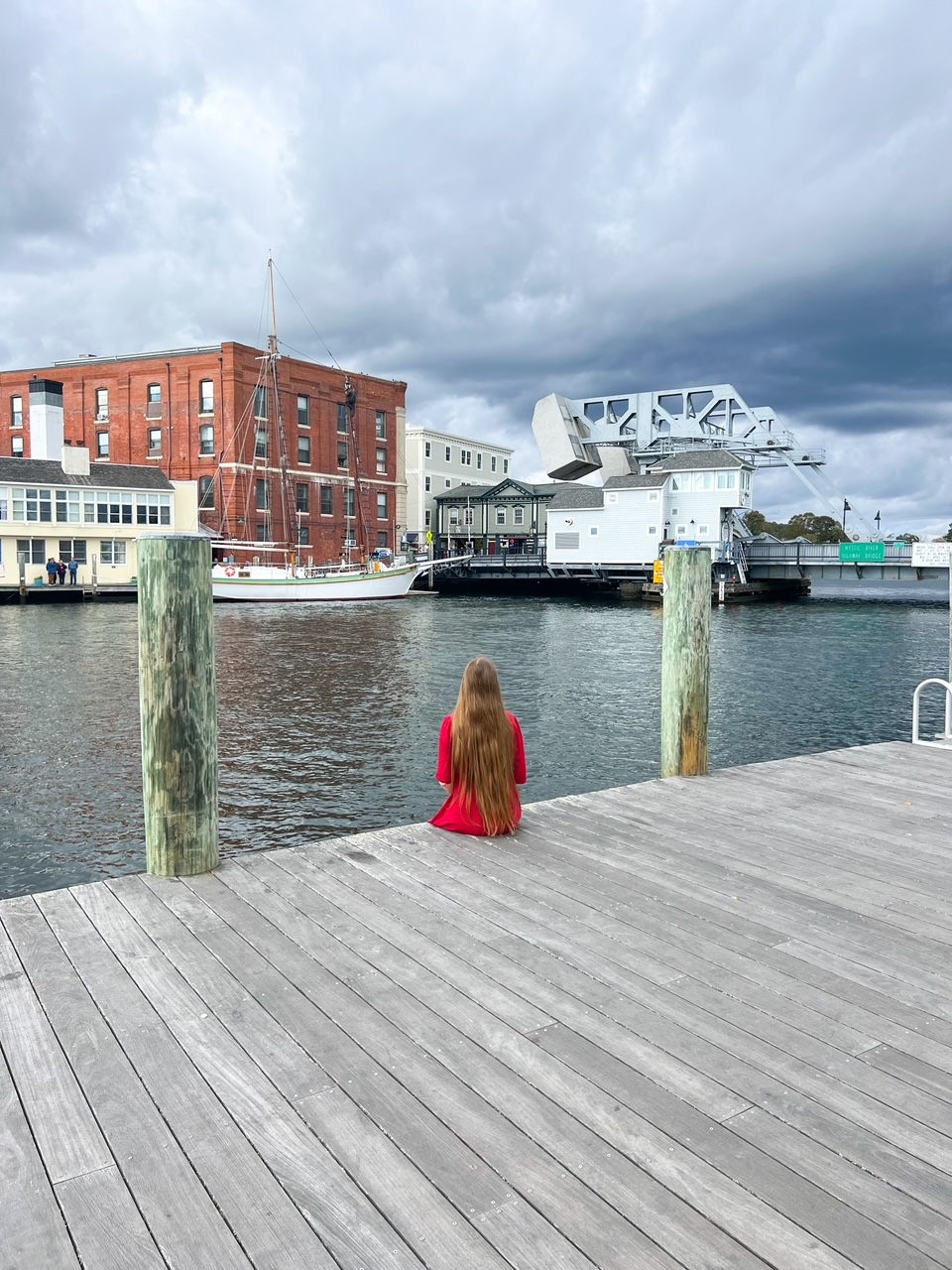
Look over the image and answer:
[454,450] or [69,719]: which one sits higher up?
[454,450]

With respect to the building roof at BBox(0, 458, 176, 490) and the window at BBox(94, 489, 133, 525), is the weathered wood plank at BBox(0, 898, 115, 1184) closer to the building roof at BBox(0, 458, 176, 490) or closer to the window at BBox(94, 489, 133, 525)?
the building roof at BBox(0, 458, 176, 490)

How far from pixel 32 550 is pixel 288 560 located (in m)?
15.7

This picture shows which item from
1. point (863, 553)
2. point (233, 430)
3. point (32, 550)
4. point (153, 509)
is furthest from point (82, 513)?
point (863, 553)

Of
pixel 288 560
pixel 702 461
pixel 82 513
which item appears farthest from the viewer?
pixel 702 461

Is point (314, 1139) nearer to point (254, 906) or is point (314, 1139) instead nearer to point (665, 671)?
point (254, 906)

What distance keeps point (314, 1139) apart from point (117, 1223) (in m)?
0.59

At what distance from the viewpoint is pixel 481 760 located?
6031 mm

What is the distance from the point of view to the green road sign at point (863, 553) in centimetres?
6338

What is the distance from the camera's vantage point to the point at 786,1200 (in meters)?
2.60

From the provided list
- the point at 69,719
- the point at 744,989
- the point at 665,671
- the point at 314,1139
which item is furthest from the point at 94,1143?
the point at 69,719

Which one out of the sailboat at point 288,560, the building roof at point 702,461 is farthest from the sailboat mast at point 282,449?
the building roof at point 702,461

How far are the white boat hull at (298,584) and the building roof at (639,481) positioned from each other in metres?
18.5

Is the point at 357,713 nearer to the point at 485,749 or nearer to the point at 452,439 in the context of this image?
the point at 485,749

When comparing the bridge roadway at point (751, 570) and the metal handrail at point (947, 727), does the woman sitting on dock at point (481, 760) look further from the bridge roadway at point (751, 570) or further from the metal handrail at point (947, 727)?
the bridge roadway at point (751, 570)
